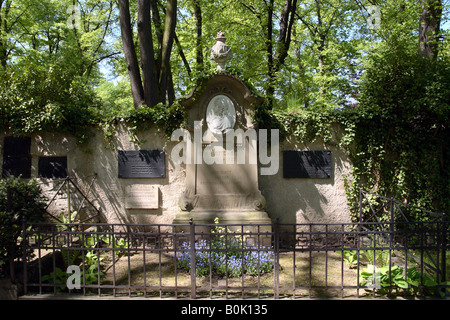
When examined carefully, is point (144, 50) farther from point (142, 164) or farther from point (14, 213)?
point (14, 213)

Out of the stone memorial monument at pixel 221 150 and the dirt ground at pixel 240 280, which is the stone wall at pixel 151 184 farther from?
the dirt ground at pixel 240 280

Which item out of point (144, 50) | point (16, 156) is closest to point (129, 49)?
point (144, 50)

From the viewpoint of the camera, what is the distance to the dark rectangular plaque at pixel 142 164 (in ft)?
26.2

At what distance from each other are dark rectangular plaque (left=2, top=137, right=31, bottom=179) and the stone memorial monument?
162 inches

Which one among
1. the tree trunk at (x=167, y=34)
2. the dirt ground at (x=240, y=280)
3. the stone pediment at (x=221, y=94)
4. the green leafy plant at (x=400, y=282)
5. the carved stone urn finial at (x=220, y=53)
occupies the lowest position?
the dirt ground at (x=240, y=280)

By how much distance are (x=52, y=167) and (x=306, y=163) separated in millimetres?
6286

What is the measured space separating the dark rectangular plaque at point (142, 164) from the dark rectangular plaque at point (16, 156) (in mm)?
2358

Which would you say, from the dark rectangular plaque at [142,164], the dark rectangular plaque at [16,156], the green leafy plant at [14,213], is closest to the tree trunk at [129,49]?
the dark rectangular plaque at [142,164]

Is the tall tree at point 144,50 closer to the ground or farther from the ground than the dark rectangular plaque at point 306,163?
farther from the ground

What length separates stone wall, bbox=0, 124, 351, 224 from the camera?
792cm

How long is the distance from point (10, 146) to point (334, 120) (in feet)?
26.1

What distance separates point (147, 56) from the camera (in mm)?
9125

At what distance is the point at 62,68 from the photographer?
27.0ft

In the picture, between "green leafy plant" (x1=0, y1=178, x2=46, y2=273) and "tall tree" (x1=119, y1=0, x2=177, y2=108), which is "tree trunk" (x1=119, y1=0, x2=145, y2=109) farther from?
"green leafy plant" (x1=0, y1=178, x2=46, y2=273)
